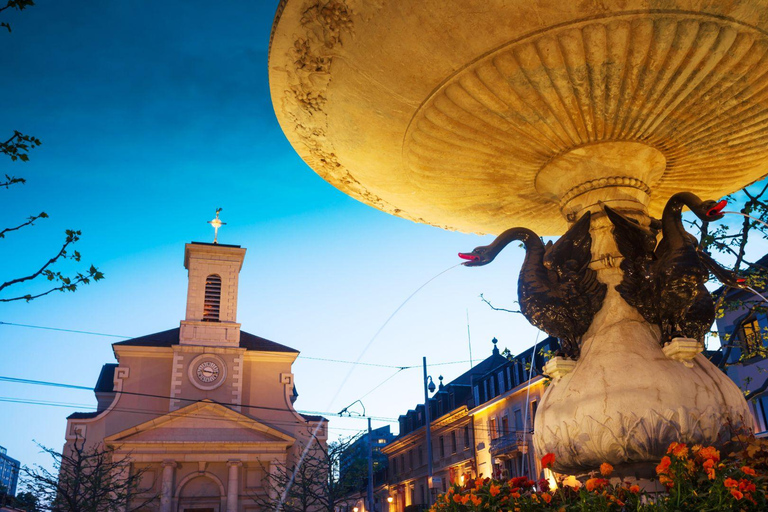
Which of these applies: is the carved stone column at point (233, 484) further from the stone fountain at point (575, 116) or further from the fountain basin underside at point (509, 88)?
the stone fountain at point (575, 116)

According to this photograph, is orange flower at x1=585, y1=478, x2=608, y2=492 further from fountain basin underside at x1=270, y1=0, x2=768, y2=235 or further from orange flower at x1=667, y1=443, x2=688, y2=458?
fountain basin underside at x1=270, y1=0, x2=768, y2=235

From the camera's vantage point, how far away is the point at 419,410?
2335 inches

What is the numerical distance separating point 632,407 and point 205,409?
1536 inches

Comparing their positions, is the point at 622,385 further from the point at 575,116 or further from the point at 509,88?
the point at 509,88

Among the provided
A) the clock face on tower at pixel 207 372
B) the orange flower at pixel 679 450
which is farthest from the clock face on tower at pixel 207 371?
the orange flower at pixel 679 450

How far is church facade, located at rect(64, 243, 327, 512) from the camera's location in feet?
128

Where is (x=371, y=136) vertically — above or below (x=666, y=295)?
above

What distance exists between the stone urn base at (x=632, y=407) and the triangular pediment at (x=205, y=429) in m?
37.6

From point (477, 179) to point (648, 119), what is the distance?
150 centimetres

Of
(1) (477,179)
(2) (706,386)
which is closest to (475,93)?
(1) (477,179)

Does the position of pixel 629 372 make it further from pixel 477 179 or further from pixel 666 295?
pixel 477 179

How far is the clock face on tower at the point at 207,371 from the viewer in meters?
44.3

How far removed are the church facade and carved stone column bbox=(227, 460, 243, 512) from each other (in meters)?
0.06

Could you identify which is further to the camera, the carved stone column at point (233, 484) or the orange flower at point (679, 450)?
the carved stone column at point (233, 484)
